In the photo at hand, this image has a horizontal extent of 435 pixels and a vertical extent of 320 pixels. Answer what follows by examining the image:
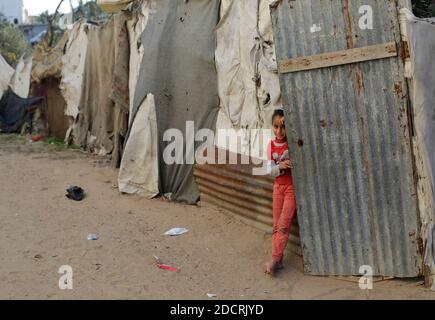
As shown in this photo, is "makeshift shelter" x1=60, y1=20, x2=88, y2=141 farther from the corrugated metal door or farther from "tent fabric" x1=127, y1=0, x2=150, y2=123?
the corrugated metal door

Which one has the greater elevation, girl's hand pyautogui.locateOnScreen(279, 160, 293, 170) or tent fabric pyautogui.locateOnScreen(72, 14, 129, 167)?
tent fabric pyautogui.locateOnScreen(72, 14, 129, 167)

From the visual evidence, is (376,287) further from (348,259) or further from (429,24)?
(429,24)

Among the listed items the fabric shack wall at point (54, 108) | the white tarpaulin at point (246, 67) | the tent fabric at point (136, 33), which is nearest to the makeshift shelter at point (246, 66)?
the white tarpaulin at point (246, 67)

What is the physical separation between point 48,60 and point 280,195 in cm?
894

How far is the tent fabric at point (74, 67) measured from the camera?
33.9 ft

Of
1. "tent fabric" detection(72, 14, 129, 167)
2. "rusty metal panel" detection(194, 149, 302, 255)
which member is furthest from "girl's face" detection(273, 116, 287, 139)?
"tent fabric" detection(72, 14, 129, 167)

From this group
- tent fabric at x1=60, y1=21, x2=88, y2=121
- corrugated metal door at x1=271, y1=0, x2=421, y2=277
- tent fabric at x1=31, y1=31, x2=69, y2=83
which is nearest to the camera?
corrugated metal door at x1=271, y1=0, x2=421, y2=277

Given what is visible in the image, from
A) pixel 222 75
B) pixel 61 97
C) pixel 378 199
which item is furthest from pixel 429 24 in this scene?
pixel 61 97

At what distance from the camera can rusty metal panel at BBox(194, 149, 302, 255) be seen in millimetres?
5035

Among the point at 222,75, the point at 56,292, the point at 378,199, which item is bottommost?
the point at 56,292

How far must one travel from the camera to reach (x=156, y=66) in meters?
6.53

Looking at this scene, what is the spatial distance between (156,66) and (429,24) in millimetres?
3609

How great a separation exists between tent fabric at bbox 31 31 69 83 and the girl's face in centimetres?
799

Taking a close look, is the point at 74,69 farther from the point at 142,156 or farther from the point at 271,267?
the point at 271,267
